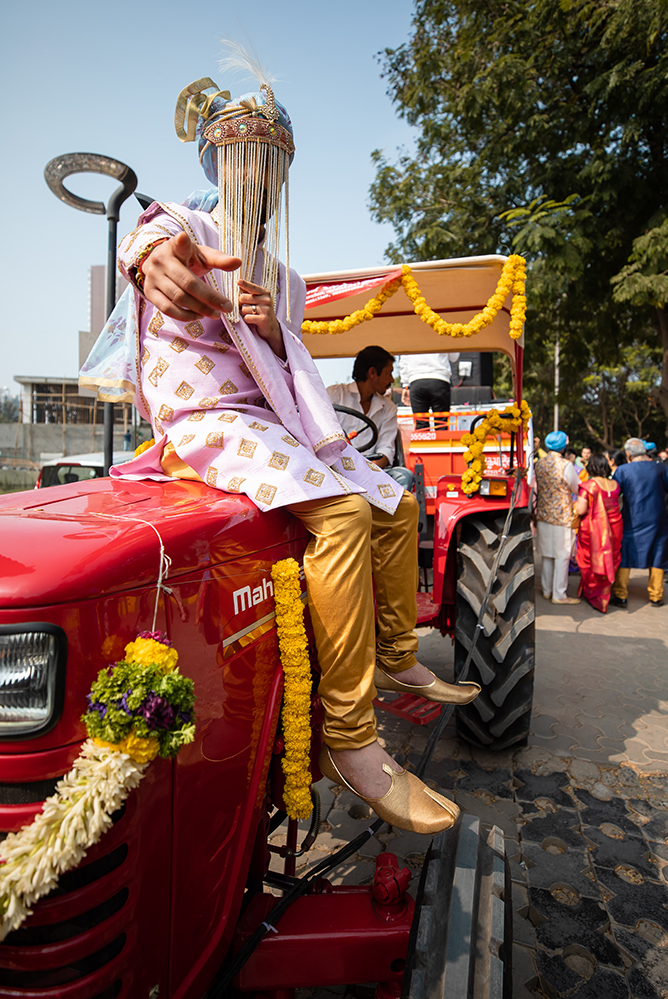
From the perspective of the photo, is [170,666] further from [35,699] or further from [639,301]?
[639,301]

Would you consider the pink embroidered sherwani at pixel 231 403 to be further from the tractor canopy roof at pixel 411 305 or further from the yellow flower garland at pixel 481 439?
the yellow flower garland at pixel 481 439

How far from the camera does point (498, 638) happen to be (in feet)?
9.62

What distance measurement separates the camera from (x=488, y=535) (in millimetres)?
3111

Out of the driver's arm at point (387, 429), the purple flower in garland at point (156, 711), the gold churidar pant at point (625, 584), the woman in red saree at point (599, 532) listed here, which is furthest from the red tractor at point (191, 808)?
the gold churidar pant at point (625, 584)

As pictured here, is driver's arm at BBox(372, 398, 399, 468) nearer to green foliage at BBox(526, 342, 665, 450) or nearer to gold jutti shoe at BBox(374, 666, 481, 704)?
gold jutti shoe at BBox(374, 666, 481, 704)

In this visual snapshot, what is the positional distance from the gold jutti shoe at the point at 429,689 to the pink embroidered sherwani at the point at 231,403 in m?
0.80

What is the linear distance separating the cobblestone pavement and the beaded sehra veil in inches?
86.1

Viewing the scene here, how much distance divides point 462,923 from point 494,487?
219cm

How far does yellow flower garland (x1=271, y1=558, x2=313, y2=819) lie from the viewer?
1.46m

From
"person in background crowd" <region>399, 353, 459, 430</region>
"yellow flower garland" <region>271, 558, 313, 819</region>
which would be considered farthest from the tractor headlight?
"person in background crowd" <region>399, 353, 459, 430</region>

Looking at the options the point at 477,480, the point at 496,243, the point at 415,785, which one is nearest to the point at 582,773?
the point at 477,480

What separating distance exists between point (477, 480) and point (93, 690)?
262cm

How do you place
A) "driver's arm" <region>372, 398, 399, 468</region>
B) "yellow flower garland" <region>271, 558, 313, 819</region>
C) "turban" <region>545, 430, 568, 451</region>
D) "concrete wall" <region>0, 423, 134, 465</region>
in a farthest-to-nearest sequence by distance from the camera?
"concrete wall" <region>0, 423, 134, 465</region>, "turban" <region>545, 430, 568, 451</region>, "driver's arm" <region>372, 398, 399, 468</region>, "yellow flower garland" <region>271, 558, 313, 819</region>

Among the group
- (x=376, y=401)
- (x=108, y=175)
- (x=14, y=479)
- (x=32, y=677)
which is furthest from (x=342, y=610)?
(x=14, y=479)
